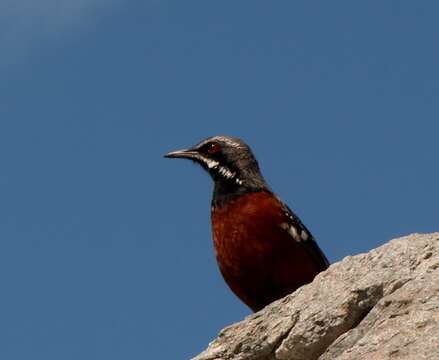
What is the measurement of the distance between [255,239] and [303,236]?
60cm

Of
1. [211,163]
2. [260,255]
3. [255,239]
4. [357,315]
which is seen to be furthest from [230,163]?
[357,315]

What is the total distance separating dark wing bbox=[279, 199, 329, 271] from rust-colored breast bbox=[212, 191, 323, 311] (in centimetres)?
4

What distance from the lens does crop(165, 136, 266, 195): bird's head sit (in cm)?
1325

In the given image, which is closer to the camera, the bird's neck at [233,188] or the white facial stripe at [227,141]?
the bird's neck at [233,188]

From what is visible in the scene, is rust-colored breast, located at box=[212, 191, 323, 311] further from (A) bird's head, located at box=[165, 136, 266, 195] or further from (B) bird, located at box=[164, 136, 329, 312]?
(A) bird's head, located at box=[165, 136, 266, 195]

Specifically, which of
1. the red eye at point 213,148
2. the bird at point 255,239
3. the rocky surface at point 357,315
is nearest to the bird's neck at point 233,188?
the bird at point 255,239

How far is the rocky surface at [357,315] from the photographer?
791cm

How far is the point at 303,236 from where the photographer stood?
41.8ft

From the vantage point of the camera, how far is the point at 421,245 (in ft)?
29.6

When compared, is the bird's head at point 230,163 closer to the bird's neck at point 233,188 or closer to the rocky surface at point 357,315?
the bird's neck at point 233,188

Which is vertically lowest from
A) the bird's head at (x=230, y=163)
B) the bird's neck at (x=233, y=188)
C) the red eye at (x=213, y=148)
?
the bird's neck at (x=233, y=188)

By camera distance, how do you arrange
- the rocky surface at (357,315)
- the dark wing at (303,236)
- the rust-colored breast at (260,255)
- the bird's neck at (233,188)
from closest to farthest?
the rocky surface at (357,315) < the rust-colored breast at (260,255) < the dark wing at (303,236) < the bird's neck at (233,188)

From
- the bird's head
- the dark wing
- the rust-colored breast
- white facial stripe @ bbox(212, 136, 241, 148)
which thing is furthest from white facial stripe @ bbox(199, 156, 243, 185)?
the dark wing

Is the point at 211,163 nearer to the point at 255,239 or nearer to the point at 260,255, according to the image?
the point at 255,239
